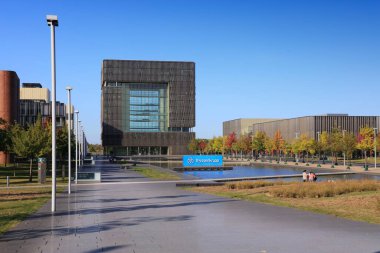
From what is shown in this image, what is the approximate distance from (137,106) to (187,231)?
16328 centimetres

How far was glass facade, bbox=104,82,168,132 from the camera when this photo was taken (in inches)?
6781

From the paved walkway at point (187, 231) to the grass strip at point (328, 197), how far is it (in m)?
1.35

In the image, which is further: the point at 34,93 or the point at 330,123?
the point at 34,93

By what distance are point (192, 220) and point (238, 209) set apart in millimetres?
3953

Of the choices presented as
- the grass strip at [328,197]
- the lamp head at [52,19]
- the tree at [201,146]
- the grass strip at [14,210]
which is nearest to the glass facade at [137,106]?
the tree at [201,146]

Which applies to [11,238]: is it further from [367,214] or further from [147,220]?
[367,214]

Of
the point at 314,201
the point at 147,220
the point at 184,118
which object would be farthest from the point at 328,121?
the point at 147,220

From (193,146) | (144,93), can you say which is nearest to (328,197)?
(193,146)

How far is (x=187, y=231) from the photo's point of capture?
13.8 meters

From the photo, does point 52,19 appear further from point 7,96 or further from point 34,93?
point 34,93

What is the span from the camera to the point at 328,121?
132875 mm

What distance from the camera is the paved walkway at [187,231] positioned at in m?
→ 11.4

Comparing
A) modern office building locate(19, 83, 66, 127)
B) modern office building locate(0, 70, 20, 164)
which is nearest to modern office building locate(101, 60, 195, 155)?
modern office building locate(19, 83, 66, 127)

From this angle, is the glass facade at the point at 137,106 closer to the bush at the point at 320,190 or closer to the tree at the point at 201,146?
the tree at the point at 201,146
